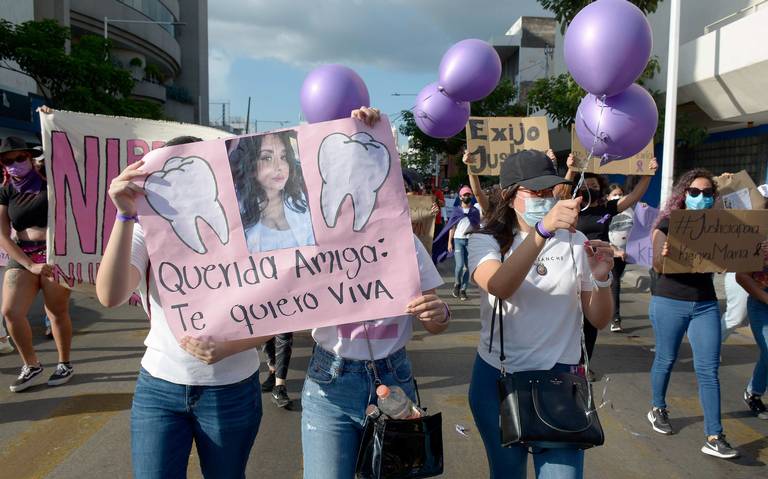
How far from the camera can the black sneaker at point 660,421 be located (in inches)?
184

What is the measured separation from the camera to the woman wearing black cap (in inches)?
203

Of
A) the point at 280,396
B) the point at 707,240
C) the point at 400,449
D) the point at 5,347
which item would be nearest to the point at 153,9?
the point at 5,347

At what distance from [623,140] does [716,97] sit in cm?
1366

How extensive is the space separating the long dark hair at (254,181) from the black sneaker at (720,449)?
3495mm

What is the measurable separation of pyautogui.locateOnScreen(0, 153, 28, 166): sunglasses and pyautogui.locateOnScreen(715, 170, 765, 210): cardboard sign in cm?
561

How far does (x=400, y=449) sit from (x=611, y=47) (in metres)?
2.37

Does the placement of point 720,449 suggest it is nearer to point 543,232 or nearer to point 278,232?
point 543,232

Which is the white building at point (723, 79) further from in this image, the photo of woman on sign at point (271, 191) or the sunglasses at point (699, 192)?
the photo of woman on sign at point (271, 191)

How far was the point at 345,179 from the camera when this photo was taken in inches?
94.2

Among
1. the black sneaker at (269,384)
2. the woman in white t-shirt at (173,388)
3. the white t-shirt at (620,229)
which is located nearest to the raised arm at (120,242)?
the woman in white t-shirt at (173,388)

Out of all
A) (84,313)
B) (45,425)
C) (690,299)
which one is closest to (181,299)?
(45,425)

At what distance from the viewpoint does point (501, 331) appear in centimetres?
261

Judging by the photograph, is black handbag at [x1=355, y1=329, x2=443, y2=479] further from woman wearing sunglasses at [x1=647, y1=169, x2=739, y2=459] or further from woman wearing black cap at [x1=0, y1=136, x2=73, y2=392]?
woman wearing black cap at [x1=0, y1=136, x2=73, y2=392]

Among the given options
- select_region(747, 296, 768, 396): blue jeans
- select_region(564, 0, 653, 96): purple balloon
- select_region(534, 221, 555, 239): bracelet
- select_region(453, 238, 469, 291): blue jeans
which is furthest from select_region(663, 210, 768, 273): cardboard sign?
select_region(453, 238, 469, 291): blue jeans
